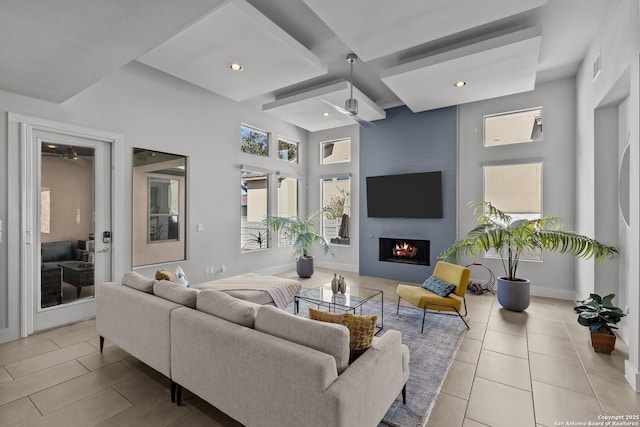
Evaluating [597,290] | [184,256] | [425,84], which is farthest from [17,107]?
[597,290]

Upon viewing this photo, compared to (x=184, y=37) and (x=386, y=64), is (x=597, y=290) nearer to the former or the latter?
(x=386, y=64)

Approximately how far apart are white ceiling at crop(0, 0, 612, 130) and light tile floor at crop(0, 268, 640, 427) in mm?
2760

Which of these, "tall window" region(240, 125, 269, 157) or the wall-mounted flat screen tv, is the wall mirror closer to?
"tall window" region(240, 125, 269, 157)

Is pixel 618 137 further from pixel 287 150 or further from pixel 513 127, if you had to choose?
pixel 287 150

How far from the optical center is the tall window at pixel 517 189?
5094 millimetres

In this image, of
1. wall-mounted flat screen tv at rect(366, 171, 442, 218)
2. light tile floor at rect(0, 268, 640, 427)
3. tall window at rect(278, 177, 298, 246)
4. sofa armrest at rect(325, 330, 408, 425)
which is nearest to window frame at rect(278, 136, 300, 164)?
tall window at rect(278, 177, 298, 246)

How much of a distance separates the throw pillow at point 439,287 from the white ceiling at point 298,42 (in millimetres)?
2814

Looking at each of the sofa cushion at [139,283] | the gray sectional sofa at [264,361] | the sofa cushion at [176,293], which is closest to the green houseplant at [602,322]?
the gray sectional sofa at [264,361]

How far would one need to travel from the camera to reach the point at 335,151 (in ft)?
24.1

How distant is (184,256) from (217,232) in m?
0.73

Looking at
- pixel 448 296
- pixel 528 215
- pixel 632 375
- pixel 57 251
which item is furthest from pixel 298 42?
pixel 528 215

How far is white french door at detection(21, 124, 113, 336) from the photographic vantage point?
3422 millimetres

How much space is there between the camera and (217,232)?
548cm

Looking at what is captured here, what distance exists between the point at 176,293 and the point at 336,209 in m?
5.16
